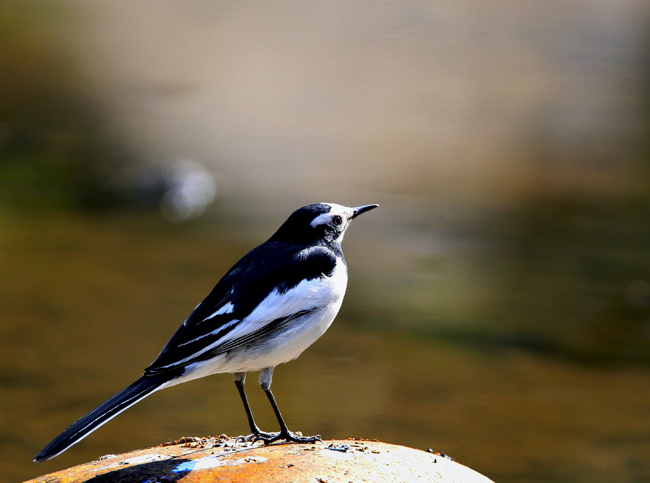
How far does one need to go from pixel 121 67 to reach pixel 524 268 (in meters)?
9.40

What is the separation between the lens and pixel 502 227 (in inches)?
473

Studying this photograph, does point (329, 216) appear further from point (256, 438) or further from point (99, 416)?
point (99, 416)

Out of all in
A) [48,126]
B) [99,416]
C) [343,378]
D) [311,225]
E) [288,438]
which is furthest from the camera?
[48,126]

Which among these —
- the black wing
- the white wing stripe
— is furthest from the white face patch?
the white wing stripe

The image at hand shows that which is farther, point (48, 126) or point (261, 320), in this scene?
point (48, 126)

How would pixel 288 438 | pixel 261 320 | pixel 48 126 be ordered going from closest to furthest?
1. pixel 261 320
2. pixel 288 438
3. pixel 48 126

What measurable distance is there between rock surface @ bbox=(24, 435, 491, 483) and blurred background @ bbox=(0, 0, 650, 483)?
9.68 feet

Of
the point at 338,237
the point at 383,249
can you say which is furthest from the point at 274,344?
the point at 383,249

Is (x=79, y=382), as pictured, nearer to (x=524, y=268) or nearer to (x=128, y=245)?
(x=128, y=245)

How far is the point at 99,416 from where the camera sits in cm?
398

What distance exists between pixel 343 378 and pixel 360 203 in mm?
3962

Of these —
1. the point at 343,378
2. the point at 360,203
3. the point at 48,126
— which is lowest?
the point at 343,378

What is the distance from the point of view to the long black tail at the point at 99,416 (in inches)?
150

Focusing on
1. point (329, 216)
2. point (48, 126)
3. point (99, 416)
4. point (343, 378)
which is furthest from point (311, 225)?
point (48, 126)
